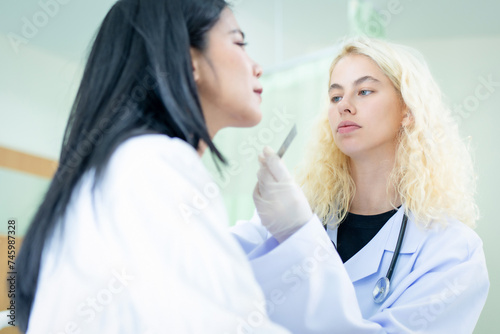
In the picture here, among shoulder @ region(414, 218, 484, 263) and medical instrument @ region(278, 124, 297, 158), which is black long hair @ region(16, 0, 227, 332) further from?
shoulder @ region(414, 218, 484, 263)

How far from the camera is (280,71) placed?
8.64 feet

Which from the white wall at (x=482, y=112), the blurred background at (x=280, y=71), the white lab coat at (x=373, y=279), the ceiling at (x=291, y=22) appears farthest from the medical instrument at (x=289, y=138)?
the white wall at (x=482, y=112)

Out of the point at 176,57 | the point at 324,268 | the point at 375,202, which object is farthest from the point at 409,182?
the point at 176,57

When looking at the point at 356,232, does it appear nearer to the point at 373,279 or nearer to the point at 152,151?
the point at 373,279

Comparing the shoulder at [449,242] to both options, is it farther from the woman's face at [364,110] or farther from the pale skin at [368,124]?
the woman's face at [364,110]

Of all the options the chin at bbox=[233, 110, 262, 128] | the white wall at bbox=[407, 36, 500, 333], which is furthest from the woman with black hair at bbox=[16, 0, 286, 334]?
the white wall at bbox=[407, 36, 500, 333]

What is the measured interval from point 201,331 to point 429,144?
0.92 m

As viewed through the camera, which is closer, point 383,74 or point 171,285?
point 171,285

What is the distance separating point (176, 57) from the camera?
68 cm

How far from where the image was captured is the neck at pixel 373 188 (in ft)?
3.99

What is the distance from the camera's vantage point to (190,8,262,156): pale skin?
79 centimetres

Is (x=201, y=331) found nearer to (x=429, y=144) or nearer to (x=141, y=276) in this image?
(x=141, y=276)

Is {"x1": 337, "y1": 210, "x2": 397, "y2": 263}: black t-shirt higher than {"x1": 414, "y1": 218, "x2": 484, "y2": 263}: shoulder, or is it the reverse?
{"x1": 414, "y1": 218, "x2": 484, "y2": 263}: shoulder

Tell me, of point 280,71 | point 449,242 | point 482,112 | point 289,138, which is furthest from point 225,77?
point 280,71
